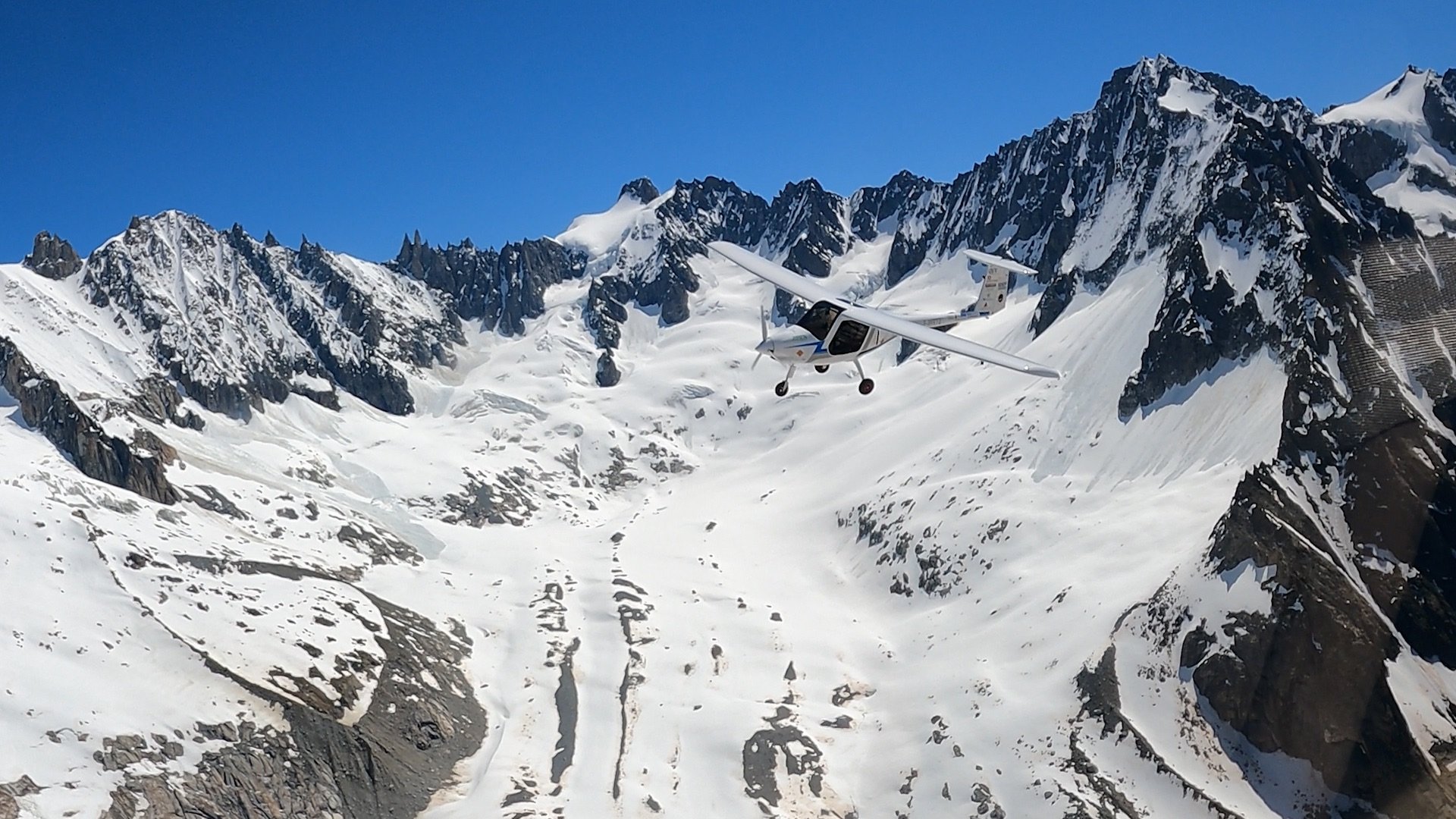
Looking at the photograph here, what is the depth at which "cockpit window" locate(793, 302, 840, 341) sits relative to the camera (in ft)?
188

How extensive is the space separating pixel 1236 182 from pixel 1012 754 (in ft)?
328

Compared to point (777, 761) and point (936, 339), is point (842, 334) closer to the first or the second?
point (936, 339)

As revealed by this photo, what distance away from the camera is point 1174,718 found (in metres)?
85.8

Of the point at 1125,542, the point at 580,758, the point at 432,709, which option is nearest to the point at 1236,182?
the point at 1125,542

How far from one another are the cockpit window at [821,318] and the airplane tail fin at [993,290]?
937 inches

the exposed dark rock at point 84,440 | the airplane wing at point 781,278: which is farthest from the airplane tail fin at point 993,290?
the exposed dark rock at point 84,440

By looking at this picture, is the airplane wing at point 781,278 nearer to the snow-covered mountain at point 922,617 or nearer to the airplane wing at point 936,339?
the airplane wing at point 936,339

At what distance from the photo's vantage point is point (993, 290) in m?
80.9

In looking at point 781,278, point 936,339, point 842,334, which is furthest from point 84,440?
point 936,339

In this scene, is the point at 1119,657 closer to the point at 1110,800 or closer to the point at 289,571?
the point at 1110,800

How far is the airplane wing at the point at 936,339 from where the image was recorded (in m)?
50.6

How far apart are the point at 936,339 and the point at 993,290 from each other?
29.3 metres

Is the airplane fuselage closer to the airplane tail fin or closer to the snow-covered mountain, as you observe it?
the airplane tail fin

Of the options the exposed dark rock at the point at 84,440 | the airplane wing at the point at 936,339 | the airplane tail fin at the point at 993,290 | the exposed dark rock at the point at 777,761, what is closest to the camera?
the airplane wing at the point at 936,339
